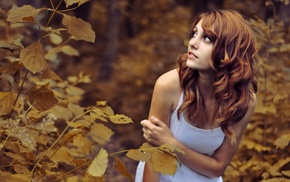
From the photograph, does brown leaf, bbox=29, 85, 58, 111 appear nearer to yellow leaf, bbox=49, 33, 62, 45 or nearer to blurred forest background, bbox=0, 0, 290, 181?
blurred forest background, bbox=0, 0, 290, 181

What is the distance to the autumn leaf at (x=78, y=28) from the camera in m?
2.22

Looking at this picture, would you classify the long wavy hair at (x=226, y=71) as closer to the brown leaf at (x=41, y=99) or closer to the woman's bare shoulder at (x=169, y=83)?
the woman's bare shoulder at (x=169, y=83)

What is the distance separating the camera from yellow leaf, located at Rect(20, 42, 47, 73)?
2.19 m

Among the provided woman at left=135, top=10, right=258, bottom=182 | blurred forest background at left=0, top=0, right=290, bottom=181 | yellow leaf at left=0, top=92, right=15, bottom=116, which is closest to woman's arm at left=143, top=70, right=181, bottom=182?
woman at left=135, top=10, right=258, bottom=182

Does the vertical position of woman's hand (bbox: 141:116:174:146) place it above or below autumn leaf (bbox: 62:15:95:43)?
below

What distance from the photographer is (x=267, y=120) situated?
490 cm

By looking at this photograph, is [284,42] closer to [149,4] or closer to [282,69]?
[282,69]

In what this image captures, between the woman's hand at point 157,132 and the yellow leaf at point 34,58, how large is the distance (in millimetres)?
855

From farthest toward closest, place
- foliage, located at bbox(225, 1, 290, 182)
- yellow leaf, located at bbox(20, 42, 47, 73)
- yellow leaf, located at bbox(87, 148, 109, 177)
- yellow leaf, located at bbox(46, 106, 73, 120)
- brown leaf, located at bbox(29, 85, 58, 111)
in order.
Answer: foliage, located at bbox(225, 1, 290, 182) < yellow leaf, located at bbox(46, 106, 73, 120) < brown leaf, located at bbox(29, 85, 58, 111) < yellow leaf, located at bbox(20, 42, 47, 73) < yellow leaf, located at bbox(87, 148, 109, 177)

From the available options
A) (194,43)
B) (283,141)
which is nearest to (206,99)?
(194,43)

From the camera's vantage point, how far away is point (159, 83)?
3006mm

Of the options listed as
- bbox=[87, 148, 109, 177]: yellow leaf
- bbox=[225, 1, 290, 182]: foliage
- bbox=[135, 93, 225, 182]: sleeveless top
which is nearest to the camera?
bbox=[87, 148, 109, 177]: yellow leaf

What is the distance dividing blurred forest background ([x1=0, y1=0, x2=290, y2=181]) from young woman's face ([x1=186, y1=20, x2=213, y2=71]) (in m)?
0.80

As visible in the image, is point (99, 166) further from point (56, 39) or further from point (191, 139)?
point (56, 39)
